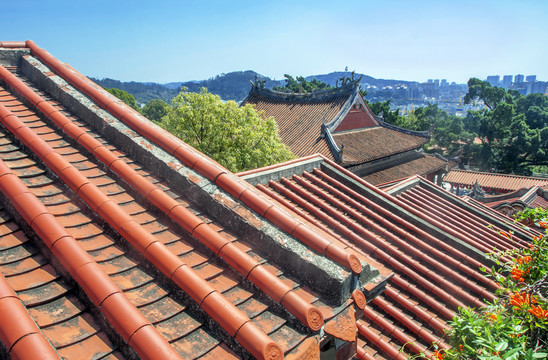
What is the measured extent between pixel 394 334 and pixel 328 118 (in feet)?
57.6

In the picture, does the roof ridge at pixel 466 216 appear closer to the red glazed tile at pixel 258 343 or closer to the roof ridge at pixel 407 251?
the roof ridge at pixel 407 251

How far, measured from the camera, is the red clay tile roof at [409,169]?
20859 mm

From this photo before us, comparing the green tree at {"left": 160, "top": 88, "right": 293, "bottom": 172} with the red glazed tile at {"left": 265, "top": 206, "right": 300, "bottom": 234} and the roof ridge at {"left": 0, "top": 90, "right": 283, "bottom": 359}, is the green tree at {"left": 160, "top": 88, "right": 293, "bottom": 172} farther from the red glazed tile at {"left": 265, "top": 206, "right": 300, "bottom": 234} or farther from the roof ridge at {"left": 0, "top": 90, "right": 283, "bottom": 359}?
the red glazed tile at {"left": 265, "top": 206, "right": 300, "bottom": 234}

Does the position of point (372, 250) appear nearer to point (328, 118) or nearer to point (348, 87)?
point (328, 118)

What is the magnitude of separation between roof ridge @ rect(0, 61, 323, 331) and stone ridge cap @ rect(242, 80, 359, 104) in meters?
19.5

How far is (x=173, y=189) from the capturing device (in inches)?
156

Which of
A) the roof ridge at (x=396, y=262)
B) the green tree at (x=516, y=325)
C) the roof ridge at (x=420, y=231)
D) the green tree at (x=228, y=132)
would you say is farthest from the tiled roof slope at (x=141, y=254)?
the green tree at (x=228, y=132)

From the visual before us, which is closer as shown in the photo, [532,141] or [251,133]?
[251,133]

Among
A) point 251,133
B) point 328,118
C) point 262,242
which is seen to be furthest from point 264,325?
point 328,118

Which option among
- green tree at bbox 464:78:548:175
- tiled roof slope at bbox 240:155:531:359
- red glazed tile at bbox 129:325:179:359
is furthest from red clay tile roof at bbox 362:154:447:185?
green tree at bbox 464:78:548:175

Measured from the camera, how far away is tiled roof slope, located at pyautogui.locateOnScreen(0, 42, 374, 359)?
97.9 inches

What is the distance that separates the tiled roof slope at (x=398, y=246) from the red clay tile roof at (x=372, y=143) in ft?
35.5

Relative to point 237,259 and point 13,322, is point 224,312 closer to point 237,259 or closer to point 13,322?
point 237,259

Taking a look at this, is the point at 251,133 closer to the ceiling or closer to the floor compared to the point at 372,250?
closer to the ceiling
